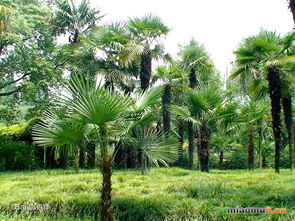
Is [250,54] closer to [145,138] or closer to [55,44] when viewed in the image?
[145,138]

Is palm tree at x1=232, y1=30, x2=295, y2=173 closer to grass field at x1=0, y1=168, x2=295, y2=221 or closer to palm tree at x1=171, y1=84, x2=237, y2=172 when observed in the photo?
palm tree at x1=171, y1=84, x2=237, y2=172

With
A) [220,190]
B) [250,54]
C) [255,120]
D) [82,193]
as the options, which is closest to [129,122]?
[82,193]

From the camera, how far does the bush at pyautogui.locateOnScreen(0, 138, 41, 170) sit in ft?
43.9

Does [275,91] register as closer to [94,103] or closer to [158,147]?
[158,147]

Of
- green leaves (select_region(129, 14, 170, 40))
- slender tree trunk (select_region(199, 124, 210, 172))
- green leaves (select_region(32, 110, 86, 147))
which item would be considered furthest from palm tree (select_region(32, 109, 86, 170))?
green leaves (select_region(129, 14, 170, 40))

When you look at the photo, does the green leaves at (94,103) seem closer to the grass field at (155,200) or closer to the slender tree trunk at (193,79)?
the grass field at (155,200)

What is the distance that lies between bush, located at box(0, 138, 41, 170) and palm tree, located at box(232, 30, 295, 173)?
33.2 feet

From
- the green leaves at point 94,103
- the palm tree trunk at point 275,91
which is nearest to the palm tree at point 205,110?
the palm tree trunk at point 275,91

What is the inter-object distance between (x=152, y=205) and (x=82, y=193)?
1.91m

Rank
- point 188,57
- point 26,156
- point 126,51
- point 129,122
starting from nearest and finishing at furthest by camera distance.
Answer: point 129,122 < point 126,51 < point 26,156 < point 188,57

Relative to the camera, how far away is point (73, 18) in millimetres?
17156

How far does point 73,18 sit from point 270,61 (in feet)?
37.8

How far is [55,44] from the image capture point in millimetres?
17453

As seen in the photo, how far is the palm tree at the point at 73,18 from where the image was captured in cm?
1705
